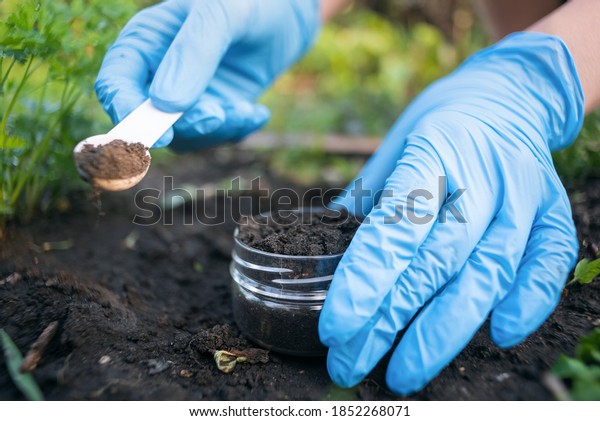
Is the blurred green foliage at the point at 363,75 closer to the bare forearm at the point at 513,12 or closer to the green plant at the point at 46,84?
the bare forearm at the point at 513,12

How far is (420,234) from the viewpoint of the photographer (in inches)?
54.6

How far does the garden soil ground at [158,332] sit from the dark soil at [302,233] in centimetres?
32

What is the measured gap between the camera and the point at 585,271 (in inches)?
59.2

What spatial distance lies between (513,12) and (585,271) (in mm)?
1727

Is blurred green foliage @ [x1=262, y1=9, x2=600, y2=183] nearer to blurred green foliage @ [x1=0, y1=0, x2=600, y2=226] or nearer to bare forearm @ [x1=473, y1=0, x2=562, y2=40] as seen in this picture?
blurred green foliage @ [x1=0, y1=0, x2=600, y2=226]

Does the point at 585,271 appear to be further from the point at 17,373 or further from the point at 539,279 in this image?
the point at 17,373

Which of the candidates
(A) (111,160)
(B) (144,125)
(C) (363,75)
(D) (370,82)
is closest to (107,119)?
(B) (144,125)

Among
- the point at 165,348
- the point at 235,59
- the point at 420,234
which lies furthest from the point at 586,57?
the point at 165,348

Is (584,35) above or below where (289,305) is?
above

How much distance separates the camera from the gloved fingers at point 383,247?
4.17ft

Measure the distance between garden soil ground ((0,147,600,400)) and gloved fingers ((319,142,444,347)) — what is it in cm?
24

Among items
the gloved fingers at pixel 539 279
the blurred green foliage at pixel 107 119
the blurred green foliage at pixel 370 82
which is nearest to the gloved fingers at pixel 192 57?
the blurred green foliage at pixel 107 119

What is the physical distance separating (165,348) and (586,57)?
1.79 m

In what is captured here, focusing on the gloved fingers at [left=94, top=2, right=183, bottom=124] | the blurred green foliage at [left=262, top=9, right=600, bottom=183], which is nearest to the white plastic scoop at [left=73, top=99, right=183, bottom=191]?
the gloved fingers at [left=94, top=2, right=183, bottom=124]
